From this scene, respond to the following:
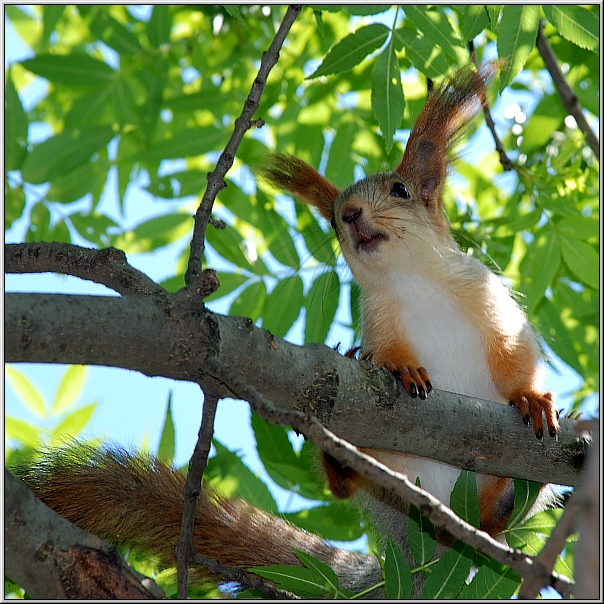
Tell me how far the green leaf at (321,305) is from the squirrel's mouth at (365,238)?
14.4 inches

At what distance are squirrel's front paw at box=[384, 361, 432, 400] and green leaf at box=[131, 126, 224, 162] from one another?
2.03m

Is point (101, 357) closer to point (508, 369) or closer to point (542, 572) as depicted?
point (542, 572)

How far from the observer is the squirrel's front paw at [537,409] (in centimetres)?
268

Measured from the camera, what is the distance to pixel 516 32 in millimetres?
2934

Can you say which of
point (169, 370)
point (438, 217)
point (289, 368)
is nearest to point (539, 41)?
point (438, 217)

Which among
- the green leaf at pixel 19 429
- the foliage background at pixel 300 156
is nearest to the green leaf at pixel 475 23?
the foliage background at pixel 300 156

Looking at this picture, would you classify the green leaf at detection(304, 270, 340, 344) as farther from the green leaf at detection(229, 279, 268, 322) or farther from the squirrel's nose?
the squirrel's nose

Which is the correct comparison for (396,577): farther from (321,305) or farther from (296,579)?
(321,305)

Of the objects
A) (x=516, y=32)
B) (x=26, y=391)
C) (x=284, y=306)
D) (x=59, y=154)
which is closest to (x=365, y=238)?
Answer: (x=284, y=306)

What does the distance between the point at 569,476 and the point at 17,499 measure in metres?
1.80

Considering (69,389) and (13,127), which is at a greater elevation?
(13,127)

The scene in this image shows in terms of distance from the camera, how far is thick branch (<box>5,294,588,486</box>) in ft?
6.28

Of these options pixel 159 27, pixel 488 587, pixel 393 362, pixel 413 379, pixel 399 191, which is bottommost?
pixel 488 587

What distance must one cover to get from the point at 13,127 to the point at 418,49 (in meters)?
2.09
